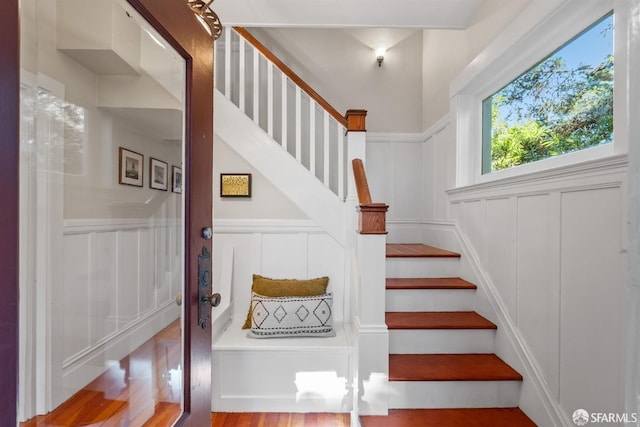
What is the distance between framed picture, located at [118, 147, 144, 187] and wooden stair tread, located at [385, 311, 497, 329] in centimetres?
157

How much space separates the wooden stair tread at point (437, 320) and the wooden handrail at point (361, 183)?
2.60ft

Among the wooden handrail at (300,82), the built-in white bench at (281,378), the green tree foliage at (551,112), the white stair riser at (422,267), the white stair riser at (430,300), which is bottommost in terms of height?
the built-in white bench at (281,378)

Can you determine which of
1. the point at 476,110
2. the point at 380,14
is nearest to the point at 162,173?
the point at 380,14

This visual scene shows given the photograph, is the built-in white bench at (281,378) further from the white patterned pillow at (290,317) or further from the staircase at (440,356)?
the staircase at (440,356)

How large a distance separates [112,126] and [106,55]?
0.19 meters

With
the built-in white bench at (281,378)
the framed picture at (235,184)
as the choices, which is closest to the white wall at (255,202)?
the framed picture at (235,184)

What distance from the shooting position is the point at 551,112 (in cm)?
169

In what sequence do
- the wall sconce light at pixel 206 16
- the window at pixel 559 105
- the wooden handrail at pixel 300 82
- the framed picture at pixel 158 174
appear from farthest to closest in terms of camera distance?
the wooden handrail at pixel 300 82, the window at pixel 559 105, the framed picture at pixel 158 174, the wall sconce light at pixel 206 16

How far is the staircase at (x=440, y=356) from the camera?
1628 millimetres

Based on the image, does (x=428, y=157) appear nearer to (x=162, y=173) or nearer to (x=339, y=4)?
(x=339, y=4)

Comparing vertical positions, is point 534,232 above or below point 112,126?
below

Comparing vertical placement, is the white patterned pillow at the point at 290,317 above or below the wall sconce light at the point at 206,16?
below

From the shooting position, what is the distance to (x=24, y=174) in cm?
54
